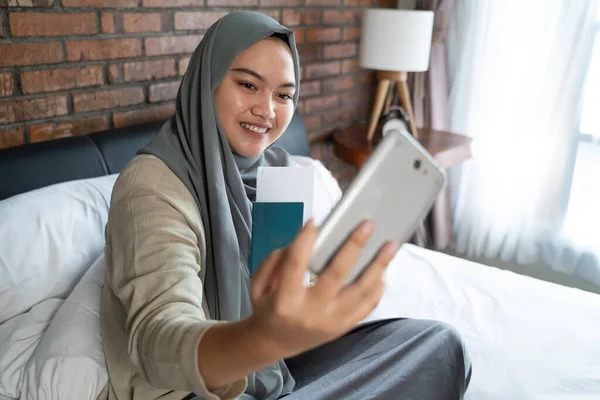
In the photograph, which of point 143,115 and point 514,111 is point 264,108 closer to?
point 143,115

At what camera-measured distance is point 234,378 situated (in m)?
0.55

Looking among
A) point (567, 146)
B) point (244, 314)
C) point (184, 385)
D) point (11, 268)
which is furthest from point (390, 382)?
point (567, 146)

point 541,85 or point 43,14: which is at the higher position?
point 43,14

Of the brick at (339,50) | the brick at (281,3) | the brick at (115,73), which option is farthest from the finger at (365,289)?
the brick at (339,50)

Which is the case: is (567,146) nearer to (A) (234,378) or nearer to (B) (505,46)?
(B) (505,46)

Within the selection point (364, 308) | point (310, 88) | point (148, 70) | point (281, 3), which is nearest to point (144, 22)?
point (148, 70)

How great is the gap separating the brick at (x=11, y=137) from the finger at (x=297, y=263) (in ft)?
3.87

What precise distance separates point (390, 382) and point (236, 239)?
0.37m

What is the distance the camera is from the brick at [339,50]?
2434mm

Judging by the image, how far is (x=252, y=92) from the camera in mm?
1117

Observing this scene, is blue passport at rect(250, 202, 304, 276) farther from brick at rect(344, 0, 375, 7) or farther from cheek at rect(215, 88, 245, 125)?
brick at rect(344, 0, 375, 7)

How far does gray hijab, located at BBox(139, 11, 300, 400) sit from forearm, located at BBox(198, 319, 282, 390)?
1.27 ft

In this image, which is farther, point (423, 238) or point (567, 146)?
point (423, 238)

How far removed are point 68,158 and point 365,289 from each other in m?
1.09
